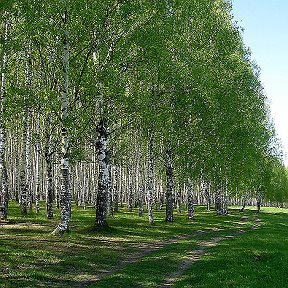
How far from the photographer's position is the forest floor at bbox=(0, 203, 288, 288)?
1784 cm

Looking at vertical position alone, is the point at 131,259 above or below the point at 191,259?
above

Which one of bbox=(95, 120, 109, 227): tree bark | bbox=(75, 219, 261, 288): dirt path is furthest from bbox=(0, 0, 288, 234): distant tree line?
bbox=(75, 219, 261, 288): dirt path

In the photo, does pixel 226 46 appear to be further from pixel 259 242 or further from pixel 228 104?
pixel 259 242

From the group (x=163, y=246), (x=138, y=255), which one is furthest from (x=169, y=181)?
(x=138, y=255)

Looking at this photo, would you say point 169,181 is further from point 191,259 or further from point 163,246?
point 191,259

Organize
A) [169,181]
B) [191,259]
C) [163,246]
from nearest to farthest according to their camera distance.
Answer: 1. [191,259]
2. [163,246]
3. [169,181]

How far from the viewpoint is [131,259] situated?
74.9ft

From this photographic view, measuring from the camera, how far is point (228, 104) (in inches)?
1999

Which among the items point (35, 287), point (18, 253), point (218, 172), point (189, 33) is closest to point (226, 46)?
point (189, 33)

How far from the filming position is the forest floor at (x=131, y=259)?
58.5 feet

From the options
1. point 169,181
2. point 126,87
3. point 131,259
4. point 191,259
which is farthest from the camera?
point 169,181

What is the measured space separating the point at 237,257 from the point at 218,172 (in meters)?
33.6

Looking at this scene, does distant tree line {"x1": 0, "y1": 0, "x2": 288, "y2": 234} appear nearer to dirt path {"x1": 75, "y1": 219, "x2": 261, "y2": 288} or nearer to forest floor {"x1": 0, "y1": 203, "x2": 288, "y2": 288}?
forest floor {"x1": 0, "y1": 203, "x2": 288, "y2": 288}

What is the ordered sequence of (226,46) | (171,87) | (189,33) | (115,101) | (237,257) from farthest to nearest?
(226,46)
(189,33)
(171,87)
(115,101)
(237,257)
